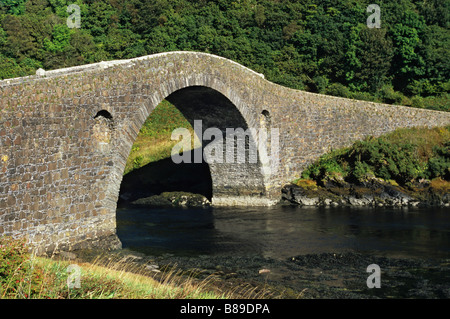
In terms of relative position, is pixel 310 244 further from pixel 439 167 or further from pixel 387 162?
pixel 439 167

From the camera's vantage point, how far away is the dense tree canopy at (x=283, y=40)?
50312mm

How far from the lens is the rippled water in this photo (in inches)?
906

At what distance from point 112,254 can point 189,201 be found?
50.9 feet

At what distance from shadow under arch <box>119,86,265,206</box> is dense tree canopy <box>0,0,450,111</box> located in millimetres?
15272

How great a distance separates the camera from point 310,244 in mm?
23781

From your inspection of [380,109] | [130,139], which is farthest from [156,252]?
[380,109]

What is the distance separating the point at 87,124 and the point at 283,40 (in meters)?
38.9

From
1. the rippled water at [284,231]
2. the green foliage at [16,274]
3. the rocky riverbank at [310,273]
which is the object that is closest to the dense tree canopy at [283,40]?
the rippled water at [284,231]

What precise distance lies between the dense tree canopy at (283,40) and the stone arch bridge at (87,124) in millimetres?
20601

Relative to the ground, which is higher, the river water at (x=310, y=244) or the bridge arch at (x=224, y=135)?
the bridge arch at (x=224, y=135)

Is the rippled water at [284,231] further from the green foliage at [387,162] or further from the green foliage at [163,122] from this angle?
the green foliage at [163,122]

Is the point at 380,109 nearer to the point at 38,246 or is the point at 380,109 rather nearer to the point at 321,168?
the point at 321,168

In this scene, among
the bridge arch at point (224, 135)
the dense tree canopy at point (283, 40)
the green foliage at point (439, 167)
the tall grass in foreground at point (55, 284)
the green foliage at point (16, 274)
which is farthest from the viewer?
the dense tree canopy at point (283, 40)

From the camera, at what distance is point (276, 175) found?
34156 mm
